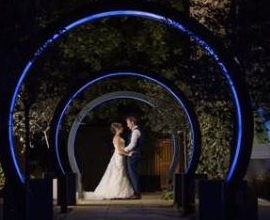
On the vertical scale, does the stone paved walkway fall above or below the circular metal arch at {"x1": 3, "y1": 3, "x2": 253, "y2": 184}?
below

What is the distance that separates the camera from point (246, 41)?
1239 centimetres

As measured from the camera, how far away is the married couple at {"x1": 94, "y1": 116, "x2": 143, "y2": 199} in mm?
21578

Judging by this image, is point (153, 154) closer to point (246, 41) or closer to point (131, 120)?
point (131, 120)

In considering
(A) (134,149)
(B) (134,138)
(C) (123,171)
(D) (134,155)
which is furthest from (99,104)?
(C) (123,171)

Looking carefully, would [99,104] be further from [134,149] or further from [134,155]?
[134,155]

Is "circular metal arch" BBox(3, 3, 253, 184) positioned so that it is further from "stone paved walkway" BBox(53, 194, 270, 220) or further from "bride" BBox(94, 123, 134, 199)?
"bride" BBox(94, 123, 134, 199)

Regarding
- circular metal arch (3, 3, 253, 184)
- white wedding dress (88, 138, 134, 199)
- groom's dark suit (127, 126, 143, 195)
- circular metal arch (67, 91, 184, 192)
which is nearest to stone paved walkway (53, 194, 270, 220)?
white wedding dress (88, 138, 134, 199)

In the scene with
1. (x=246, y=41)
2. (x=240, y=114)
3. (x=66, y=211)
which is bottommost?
(x=66, y=211)

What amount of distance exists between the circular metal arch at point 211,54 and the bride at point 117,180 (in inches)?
415

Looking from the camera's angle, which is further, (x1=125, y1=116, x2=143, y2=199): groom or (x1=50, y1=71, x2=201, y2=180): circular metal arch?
(x1=125, y1=116, x2=143, y2=199): groom

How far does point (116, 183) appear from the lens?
71.4 feet

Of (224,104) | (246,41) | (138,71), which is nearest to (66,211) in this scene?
(138,71)

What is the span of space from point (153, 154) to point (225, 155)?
10.3m

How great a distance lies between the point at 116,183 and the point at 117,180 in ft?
0.30
